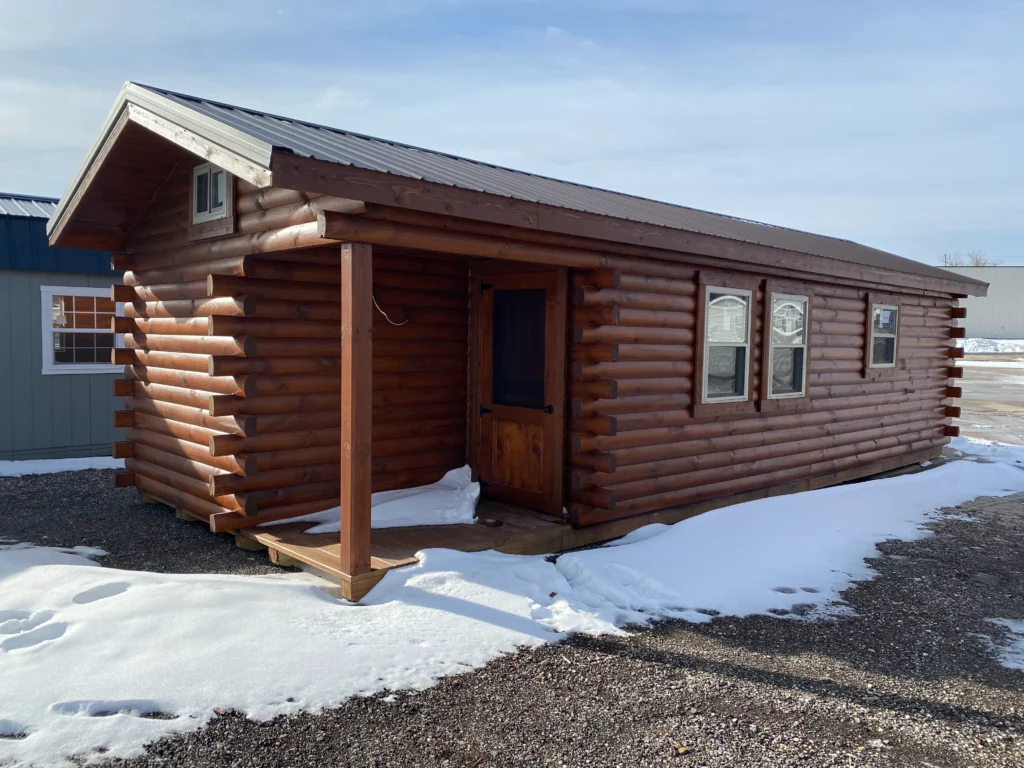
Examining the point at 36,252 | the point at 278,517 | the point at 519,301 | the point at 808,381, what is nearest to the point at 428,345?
the point at 519,301

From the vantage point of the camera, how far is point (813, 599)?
5.98 metres

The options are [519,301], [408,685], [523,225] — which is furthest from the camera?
[519,301]

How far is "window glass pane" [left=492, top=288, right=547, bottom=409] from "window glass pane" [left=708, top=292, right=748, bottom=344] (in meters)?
2.01

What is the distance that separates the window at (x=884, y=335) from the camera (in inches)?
447

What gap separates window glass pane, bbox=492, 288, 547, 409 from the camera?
769cm

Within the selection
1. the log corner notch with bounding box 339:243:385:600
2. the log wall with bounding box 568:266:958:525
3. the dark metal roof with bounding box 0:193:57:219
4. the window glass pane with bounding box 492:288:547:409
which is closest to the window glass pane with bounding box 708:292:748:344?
the log wall with bounding box 568:266:958:525

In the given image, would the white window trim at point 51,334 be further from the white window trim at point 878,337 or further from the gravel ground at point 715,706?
the white window trim at point 878,337

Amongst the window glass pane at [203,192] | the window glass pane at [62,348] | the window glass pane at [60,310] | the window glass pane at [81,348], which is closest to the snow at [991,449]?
the window glass pane at [203,192]

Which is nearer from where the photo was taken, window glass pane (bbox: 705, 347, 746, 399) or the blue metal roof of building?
window glass pane (bbox: 705, 347, 746, 399)

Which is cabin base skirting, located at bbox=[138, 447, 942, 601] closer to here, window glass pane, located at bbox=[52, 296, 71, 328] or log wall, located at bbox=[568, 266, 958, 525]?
log wall, located at bbox=[568, 266, 958, 525]

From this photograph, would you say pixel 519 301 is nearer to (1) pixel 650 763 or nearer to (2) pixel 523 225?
(2) pixel 523 225

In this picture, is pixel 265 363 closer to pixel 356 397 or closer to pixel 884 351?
pixel 356 397

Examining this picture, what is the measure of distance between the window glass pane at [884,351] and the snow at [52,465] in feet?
35.5

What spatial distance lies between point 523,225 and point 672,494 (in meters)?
3.46
